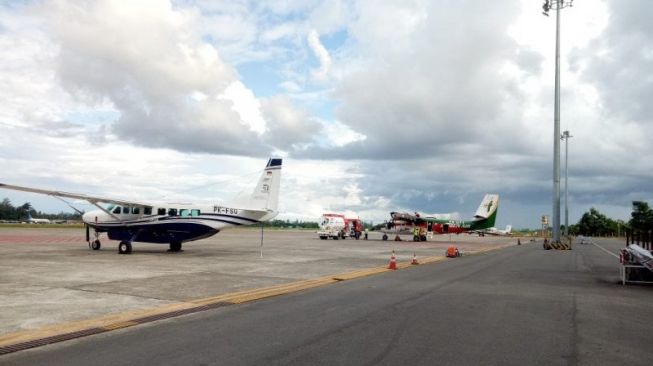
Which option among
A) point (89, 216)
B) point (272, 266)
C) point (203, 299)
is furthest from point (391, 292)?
point (89, 216)

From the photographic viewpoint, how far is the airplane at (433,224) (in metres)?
57.3

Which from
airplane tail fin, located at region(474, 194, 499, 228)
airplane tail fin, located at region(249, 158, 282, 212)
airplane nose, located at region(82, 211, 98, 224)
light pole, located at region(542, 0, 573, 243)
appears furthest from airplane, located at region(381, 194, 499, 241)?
airplane nose, located at region(82, 211, 98, 224)

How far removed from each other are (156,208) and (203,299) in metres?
16.2

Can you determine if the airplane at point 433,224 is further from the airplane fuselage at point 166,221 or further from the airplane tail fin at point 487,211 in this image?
the airplane fuselage at point 166,221

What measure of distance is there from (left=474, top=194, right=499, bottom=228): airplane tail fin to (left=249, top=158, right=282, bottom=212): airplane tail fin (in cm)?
3614

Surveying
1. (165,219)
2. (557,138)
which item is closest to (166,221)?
(165,219)

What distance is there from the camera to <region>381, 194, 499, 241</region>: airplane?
5731 centimetres

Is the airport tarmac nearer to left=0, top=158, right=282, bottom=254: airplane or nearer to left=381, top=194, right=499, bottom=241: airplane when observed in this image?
left=0, top=158, right=282, bottom=254: airplane

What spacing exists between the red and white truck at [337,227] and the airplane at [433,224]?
4674 millimetres

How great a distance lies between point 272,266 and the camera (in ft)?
65.6

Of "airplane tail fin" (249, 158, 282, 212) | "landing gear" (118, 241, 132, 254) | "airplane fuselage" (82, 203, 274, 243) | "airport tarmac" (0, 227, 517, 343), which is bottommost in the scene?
"airport tarmac" (0, 227, 517, 343)

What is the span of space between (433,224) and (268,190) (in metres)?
33.8

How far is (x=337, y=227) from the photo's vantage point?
59031 mm

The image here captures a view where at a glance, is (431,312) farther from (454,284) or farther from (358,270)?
(358,270)
